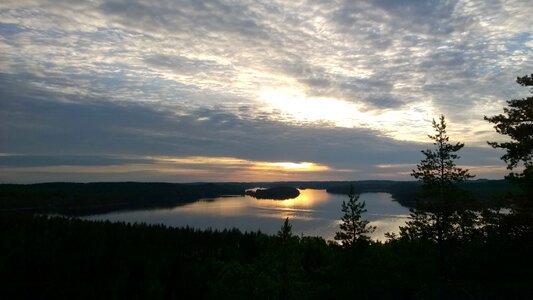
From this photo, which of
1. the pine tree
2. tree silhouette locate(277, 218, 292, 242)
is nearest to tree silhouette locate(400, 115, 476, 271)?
the pine tree

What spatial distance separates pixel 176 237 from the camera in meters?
94.4

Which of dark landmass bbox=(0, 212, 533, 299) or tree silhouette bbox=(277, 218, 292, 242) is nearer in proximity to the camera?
tree silhouette bbox=(277, 218, 292, 242)

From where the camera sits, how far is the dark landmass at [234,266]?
23.4 m

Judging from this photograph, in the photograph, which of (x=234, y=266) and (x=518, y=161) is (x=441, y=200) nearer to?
(x=518, y=161)

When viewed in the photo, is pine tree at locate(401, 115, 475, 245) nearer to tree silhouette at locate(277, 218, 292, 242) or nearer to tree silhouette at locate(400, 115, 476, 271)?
tree silhouette at locate(400, 115, 476, 271)

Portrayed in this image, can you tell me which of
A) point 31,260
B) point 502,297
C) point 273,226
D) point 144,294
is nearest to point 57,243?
point 31,260

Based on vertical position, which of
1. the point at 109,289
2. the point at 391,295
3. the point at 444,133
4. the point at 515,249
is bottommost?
the point at 109,289

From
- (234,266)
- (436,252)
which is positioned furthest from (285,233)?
(436,252)

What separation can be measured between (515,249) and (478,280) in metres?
2.91

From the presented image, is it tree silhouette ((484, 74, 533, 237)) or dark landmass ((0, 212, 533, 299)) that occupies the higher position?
tree silhouette ((484, 74, 533, 237))

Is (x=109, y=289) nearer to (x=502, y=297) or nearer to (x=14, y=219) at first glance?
(x=502, y=297)

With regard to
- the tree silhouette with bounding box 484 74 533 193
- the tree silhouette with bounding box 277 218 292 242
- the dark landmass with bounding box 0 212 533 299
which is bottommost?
the dark landmass with bounding box 0 212 533 299

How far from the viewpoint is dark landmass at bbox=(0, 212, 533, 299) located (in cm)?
2344

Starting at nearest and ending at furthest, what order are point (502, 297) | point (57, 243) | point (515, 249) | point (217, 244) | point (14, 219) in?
point (502, 297), point (515, 249), point (57, 243), point (217, 244), point (14, 219)
